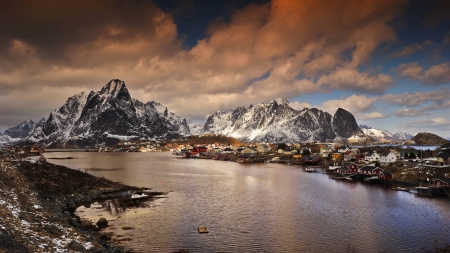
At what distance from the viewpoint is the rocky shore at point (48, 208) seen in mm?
19375

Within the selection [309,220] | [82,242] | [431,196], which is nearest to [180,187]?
[309,220]

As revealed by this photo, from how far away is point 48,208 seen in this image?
31031 mm

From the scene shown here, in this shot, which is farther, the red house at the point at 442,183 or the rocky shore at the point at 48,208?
the red house at the point at 442,183

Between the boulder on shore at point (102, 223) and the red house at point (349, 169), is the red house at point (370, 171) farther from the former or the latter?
the boulder on shore at point (102, 223)

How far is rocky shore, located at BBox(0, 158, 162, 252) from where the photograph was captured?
63.6 ft

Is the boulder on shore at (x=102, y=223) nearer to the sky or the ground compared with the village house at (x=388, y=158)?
nearer to the ground

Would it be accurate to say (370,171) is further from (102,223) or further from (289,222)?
(102,223)

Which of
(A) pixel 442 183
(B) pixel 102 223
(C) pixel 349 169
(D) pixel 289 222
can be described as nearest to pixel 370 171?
(C) pixel 349 169

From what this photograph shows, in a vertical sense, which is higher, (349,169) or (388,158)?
(388,158)

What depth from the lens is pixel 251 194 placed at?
51.8 metres

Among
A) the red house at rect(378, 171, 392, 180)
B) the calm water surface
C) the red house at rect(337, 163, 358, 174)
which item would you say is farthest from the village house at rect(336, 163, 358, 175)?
the calm water surface

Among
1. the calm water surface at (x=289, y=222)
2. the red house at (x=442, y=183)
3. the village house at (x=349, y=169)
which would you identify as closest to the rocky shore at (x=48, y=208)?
the calm water surface at (x=289, y=222)

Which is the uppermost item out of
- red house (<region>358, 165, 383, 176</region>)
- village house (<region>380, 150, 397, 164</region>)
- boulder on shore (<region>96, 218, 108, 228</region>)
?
village house (<region>380, 150, 397, 164</region>)

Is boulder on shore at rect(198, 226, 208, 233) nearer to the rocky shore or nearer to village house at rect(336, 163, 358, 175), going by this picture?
the rocky shore
